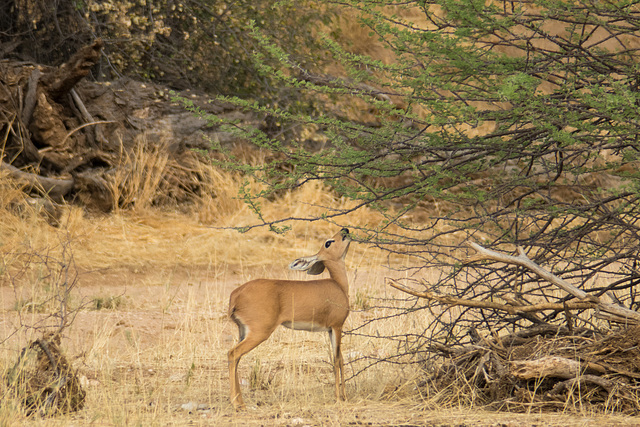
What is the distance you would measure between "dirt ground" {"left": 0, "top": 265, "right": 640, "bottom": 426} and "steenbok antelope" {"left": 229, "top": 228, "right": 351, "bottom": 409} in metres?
0.30

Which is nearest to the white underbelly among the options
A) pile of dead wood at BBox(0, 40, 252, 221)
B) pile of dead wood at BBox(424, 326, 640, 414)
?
pile of dead wood at BBox(424, 326, 640, 414)

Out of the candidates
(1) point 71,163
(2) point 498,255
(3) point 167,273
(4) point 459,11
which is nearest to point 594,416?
(2) point 498,255

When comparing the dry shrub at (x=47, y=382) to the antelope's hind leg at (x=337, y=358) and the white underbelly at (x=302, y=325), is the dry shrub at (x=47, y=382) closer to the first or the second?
the white underbelly at (x=302, y=325)

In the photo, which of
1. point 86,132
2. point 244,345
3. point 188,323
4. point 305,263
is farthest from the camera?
point 86,132

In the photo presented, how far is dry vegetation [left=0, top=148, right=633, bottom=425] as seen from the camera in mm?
3939

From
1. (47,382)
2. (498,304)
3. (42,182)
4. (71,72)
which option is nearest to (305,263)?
(498,304)

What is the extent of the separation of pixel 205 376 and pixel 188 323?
1.47 meters

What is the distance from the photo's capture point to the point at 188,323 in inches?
259

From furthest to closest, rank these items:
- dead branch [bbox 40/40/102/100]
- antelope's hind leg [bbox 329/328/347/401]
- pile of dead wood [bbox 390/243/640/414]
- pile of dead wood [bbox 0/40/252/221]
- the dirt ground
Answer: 1. pile of dead wood [bbox 0/40/252/221]
2. dead branch [bbox 40/40/102/100]
3. antelope's hind leg [bbox 329/328/347/401]
4. pile of dead wood [bbox 390/243/640/414]
5. the dirt ground

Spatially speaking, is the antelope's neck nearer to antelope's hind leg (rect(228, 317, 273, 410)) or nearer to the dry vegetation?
the dry vegetation

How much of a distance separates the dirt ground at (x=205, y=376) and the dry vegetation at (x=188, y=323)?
0.02 m

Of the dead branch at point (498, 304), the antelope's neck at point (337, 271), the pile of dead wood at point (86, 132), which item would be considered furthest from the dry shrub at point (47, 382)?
the pile of dead wood at point (86, 132)

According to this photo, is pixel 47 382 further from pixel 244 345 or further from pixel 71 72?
pixel 71 72

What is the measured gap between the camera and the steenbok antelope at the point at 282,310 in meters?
3.82
